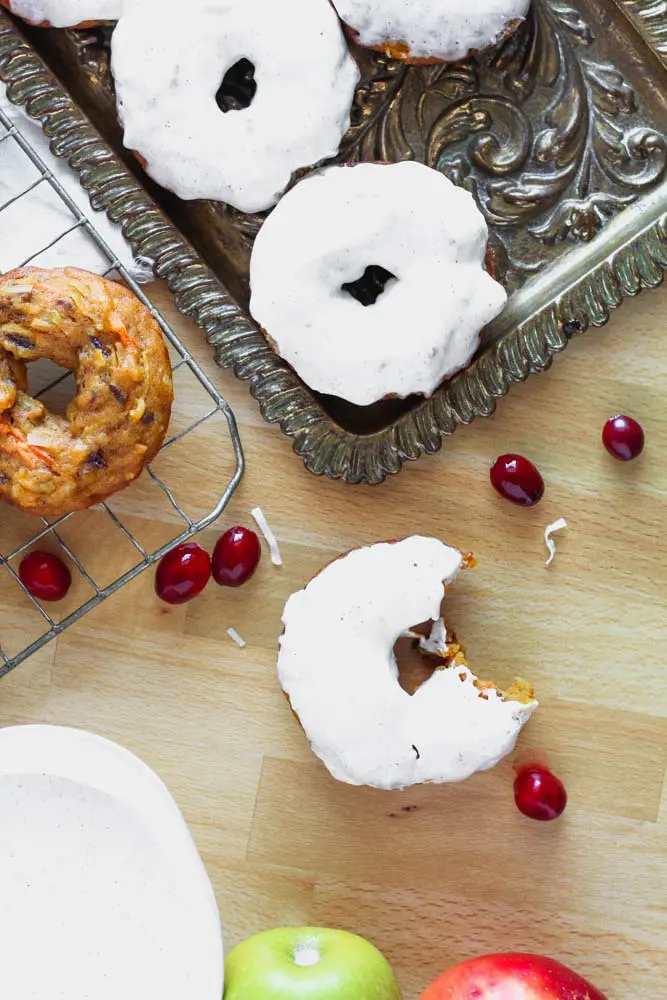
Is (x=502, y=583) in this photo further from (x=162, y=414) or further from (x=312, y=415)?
(x=162, y=414)

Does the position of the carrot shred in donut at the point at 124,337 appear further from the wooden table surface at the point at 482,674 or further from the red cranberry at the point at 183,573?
the red cranberry at the point at 183,573

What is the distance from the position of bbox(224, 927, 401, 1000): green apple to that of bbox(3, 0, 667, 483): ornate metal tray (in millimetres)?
597

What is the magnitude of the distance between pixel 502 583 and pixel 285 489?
0.32m

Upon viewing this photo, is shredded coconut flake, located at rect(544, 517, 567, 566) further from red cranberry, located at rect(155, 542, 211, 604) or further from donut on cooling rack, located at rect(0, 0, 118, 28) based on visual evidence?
donut on cooling rack, located at rect(0, 0, 118, 28)

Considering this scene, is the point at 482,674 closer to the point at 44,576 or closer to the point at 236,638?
the point at 236,638

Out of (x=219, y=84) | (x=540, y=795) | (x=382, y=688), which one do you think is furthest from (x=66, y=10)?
(x=540, y=795)

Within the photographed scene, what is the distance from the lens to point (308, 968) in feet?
4.28

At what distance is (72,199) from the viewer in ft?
4.48

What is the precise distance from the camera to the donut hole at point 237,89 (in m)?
1.36

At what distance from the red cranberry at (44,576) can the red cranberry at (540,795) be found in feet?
2.20

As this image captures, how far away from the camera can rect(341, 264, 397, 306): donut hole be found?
4.45 feet

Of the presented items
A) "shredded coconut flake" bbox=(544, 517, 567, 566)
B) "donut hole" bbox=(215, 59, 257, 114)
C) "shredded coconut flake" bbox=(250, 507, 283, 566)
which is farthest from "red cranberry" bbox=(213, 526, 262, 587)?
"donut hole" bbox=(215, 59, 257, 114)

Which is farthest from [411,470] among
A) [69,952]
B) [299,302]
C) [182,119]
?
[69,952]

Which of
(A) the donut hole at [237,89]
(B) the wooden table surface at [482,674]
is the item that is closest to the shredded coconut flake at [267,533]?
(B) the wooden table surface at [482,674]
